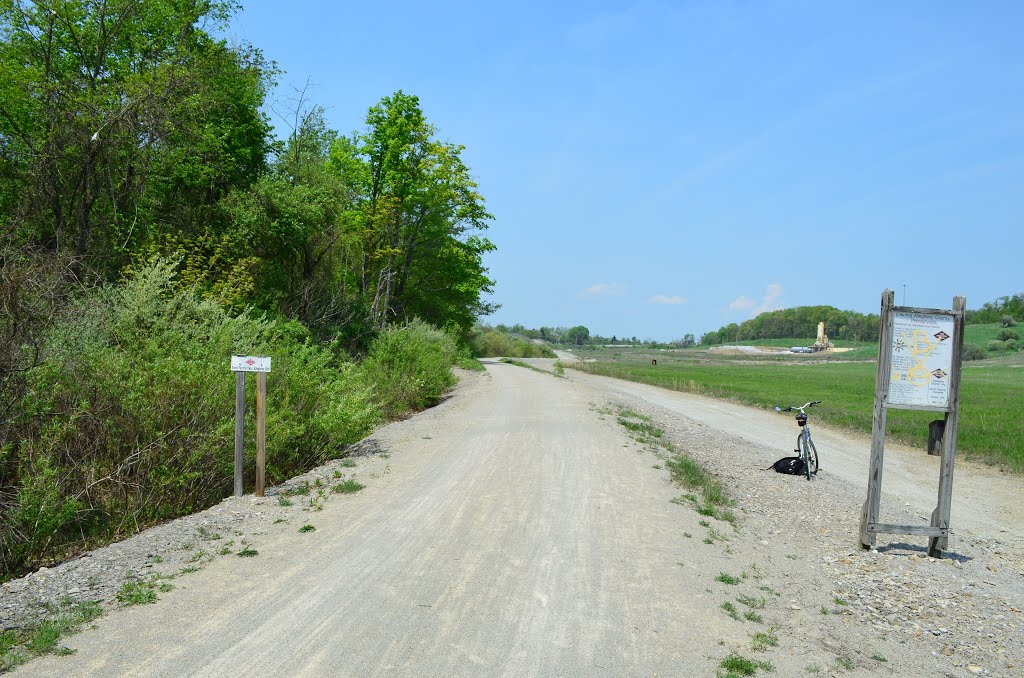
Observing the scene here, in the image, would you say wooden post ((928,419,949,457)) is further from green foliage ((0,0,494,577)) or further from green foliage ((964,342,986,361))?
green foliage ((964,342,986,361))

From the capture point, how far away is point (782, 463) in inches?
544

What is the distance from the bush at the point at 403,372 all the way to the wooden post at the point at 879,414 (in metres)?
12.8

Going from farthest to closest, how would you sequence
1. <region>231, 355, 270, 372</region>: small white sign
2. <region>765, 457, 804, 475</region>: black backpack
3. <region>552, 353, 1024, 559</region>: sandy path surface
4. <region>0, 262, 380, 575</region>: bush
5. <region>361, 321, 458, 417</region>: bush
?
<region>361, 321, 458, 417</region>: bush → <region>765, 457, 804, 475</region>: black backpack → <region>552, 353, 1024, 559</region>: sandy path surface → <region>231, 355, 270, 372</region>: small white sign → <region>0, 262, 380, 575</region>: bush

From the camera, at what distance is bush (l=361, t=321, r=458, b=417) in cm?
Result: 1956

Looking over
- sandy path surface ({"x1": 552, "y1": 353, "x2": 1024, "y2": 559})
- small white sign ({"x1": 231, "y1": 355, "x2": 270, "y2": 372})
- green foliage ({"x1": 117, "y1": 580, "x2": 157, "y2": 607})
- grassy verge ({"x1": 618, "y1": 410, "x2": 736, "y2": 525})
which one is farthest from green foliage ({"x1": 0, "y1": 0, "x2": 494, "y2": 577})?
sandy path surface ({"x1": 552, "y1": 353, "x2": 1024, "y2": 559})

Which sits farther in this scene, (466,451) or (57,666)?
(466,451)

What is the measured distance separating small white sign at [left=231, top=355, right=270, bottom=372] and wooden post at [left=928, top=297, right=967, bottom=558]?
859 centimetres

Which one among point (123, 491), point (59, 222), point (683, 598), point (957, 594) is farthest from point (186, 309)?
point (957, 594)

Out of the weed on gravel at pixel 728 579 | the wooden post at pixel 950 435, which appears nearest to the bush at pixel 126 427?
the weed on gravel at pixel 728 579

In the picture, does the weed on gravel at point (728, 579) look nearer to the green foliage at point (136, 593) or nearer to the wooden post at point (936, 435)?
the wooden post at point (936, 435)

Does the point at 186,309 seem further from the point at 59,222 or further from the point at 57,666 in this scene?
the point at 57,666

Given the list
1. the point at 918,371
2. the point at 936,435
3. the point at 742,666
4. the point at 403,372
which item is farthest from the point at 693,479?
the point at 403,372

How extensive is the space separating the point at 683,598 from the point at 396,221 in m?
34.5

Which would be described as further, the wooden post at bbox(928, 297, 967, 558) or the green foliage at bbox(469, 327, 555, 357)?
the green foliage at bbox(469, 327, 555, 357)
